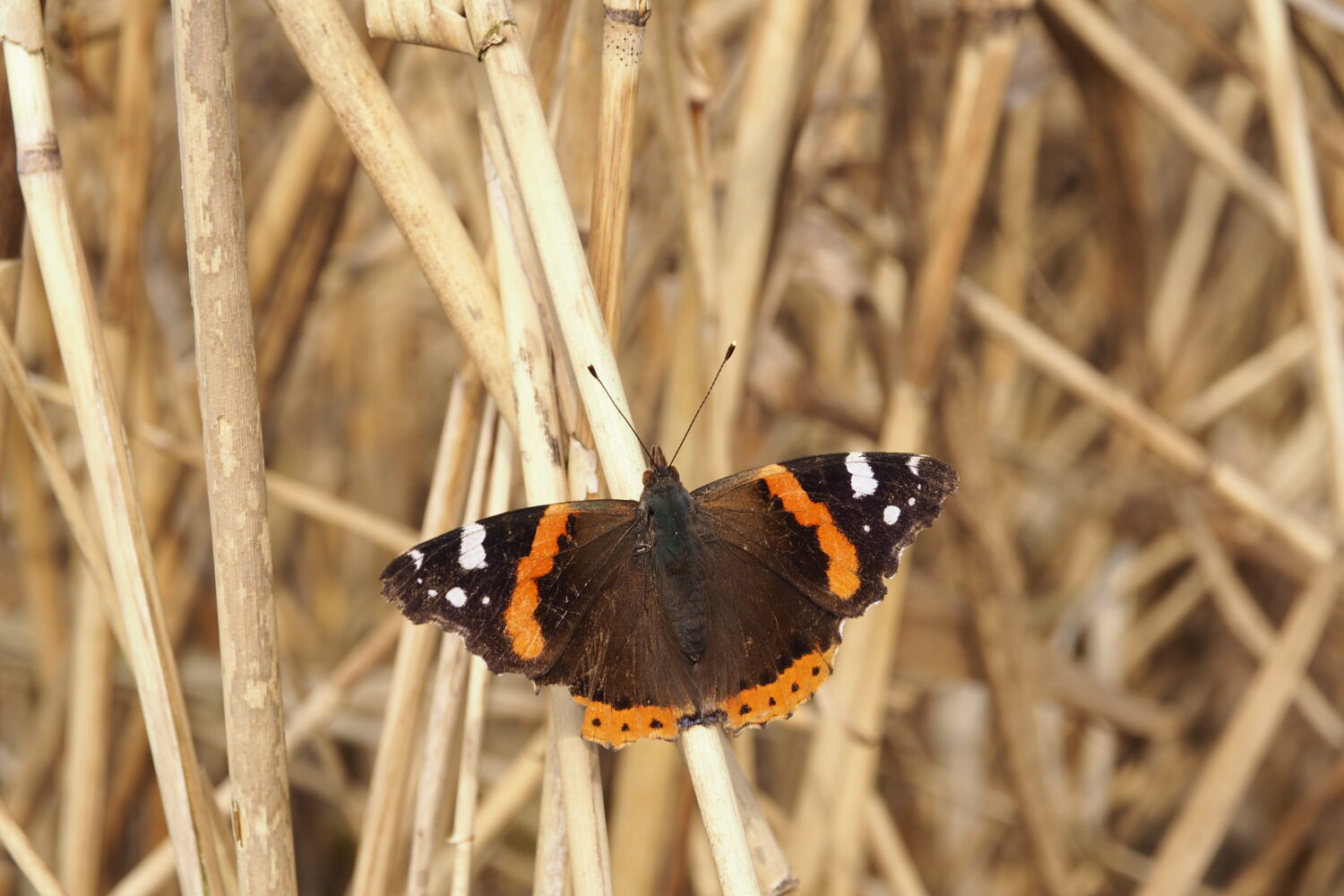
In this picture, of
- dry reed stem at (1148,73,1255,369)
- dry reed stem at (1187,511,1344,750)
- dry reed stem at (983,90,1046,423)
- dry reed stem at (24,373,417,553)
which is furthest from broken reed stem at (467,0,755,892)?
dry reed stem at (1148,73,1255,369)

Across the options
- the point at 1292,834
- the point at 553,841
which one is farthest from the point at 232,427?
the point at 1292,834

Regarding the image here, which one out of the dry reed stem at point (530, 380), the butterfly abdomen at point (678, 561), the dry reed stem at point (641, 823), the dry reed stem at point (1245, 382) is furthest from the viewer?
the dry reed stem at point (1245, 382)

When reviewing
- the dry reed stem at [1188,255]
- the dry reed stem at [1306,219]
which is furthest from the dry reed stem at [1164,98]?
the dry reed stem at [1188,255]

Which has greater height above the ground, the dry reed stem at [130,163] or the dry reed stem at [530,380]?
the dry reed stem at [130,163]

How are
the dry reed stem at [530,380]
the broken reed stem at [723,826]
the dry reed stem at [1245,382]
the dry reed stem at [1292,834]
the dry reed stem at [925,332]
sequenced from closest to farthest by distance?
the broken reed stem at [723,826] < the dry reed stem at [530,380] < the dry reed stem at [925,332] < the dry reed stem at [1292,834] < the dry reed stem at [1245,382]

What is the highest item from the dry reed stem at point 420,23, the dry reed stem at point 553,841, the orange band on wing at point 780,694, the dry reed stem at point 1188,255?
the dry reed stem at point 1188,255

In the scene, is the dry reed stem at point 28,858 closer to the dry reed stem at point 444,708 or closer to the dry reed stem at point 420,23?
the dry reed stem at point 444,708

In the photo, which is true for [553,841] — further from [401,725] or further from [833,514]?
[833,514]
